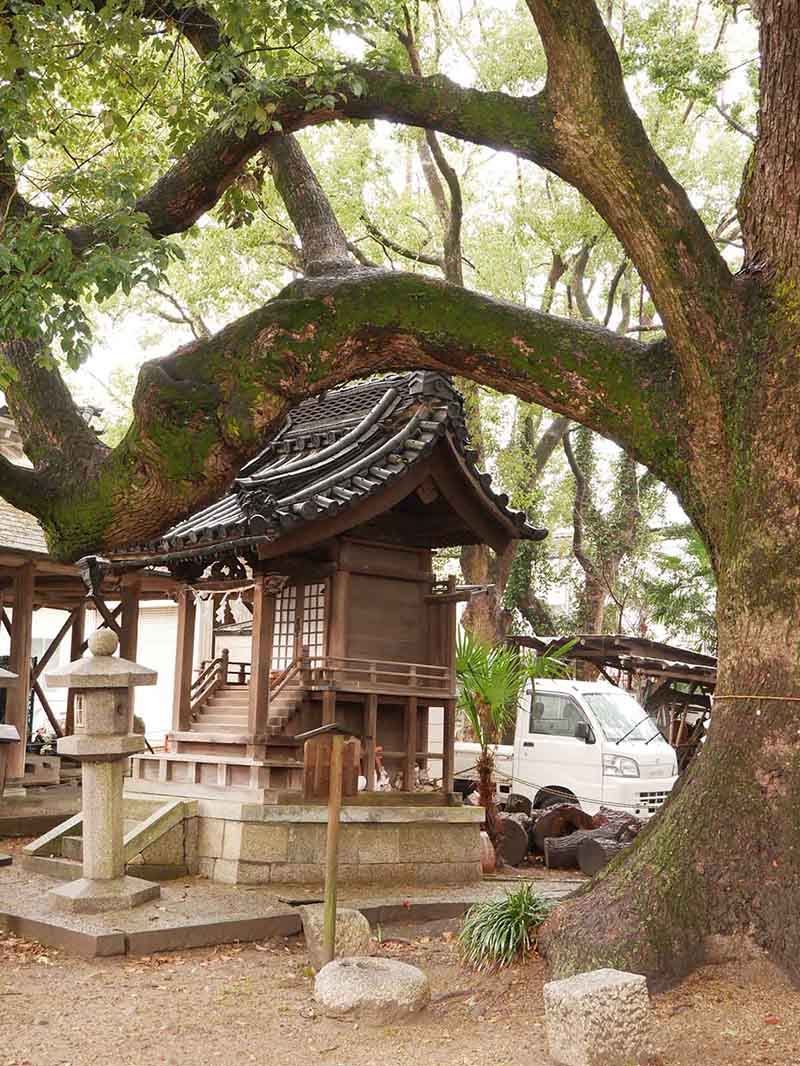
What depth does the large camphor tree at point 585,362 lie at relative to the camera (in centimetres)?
625

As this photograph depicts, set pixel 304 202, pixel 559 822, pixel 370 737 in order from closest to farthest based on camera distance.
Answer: pixel 304 202 → pixel 370 737 → pixel 559 822

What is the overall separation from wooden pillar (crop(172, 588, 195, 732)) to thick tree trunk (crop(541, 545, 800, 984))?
255 inches

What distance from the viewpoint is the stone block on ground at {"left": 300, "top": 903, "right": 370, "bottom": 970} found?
7.42m

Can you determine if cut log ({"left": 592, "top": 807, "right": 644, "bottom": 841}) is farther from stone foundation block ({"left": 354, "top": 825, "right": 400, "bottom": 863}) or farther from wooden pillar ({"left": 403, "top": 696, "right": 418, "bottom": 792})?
stone foundation block ({"left": 354, "top": 825, "right": 400, "bottom": 863})

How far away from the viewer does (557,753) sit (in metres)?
→ 16.9

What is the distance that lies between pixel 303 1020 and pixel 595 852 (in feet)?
24.2

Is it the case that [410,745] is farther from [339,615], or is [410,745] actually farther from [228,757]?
[228,757]

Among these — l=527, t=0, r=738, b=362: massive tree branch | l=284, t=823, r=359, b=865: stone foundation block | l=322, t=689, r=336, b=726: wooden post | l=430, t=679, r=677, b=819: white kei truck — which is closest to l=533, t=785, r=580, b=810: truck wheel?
l=430, t=679, r=677, b=819: white kei truck

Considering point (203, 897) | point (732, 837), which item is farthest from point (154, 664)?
point (732, 837)

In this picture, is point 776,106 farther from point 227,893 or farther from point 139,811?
point 139,811

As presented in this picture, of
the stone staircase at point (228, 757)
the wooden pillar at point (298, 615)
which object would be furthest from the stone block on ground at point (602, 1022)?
the wooden pillar at point (298, 615)

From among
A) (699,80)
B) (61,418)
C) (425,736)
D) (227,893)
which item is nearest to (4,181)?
(61,418)

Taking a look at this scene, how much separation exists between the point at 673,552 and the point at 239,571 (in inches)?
832

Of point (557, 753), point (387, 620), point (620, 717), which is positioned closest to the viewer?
point (387, 620)
